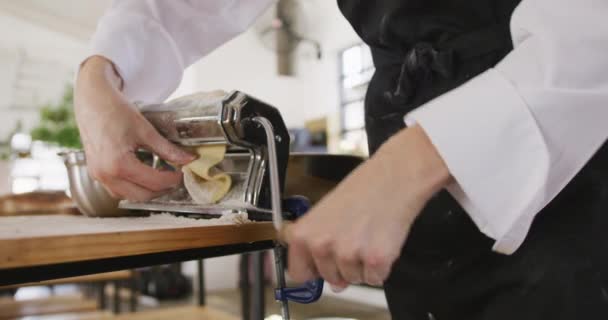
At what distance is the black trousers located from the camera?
0.41m

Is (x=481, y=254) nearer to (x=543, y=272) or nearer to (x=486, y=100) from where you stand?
(x=543, y=272)

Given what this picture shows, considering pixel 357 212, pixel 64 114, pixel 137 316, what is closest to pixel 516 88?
pixel 357 212

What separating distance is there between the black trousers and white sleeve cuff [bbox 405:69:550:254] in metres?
0.12

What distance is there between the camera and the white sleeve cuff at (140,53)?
0.68 meters

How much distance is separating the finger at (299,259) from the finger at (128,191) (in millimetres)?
364

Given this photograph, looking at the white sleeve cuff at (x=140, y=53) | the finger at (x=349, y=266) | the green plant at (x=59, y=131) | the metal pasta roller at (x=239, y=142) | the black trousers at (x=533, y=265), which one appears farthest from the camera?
the green plant at (x=59, y=131)

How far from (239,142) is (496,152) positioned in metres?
0.33

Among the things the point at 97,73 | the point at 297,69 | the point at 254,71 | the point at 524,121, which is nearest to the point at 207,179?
the point at 97,73

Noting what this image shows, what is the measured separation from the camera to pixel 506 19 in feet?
1.49

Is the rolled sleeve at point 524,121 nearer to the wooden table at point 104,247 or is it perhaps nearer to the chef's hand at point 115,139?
the wooden table at point 104,247

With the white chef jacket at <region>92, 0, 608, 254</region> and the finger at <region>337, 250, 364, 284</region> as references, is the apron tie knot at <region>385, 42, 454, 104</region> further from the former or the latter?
the finger at <region>337, 250, 364, 284</region>

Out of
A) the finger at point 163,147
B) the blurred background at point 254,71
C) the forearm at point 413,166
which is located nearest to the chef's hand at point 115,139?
the finger at point 163,147

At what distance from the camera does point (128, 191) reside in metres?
0.62

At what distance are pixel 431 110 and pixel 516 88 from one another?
0.06 meters
